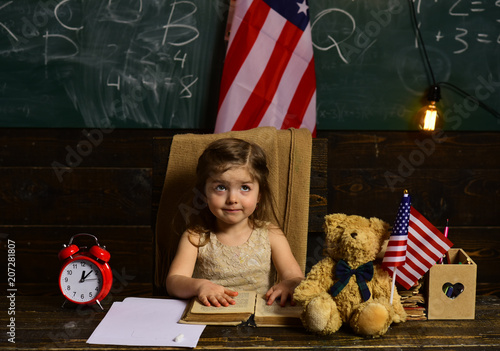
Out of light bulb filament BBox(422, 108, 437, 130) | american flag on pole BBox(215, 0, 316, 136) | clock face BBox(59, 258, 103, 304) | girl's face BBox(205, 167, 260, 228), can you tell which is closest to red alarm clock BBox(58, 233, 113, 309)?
clock face BBox(59, 258, 103, 304)

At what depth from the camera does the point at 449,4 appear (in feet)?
8.07

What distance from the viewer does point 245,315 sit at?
1.13 metres

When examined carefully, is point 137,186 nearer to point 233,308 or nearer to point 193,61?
point 193,61

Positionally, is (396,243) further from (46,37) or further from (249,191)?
(46,37)

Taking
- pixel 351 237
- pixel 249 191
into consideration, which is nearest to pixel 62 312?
pixel 249 191

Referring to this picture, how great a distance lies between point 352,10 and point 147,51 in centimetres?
101

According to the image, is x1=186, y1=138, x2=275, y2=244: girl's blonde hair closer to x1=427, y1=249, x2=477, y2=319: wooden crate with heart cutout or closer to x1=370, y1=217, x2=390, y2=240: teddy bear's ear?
x1=370, y1=217, x2=390, y2=240: teddy bear's ear

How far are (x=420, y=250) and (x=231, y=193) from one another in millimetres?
532

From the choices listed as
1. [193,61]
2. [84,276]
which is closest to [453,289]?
[84,276]

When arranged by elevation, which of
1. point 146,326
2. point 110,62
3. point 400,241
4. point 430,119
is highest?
point 110,62

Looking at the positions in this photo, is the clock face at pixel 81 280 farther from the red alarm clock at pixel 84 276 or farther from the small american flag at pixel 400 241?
the small american flag at pixel 400 241

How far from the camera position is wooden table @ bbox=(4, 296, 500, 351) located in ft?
3.34

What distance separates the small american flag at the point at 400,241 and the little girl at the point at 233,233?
1.11 feet

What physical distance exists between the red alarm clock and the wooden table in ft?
0.16
